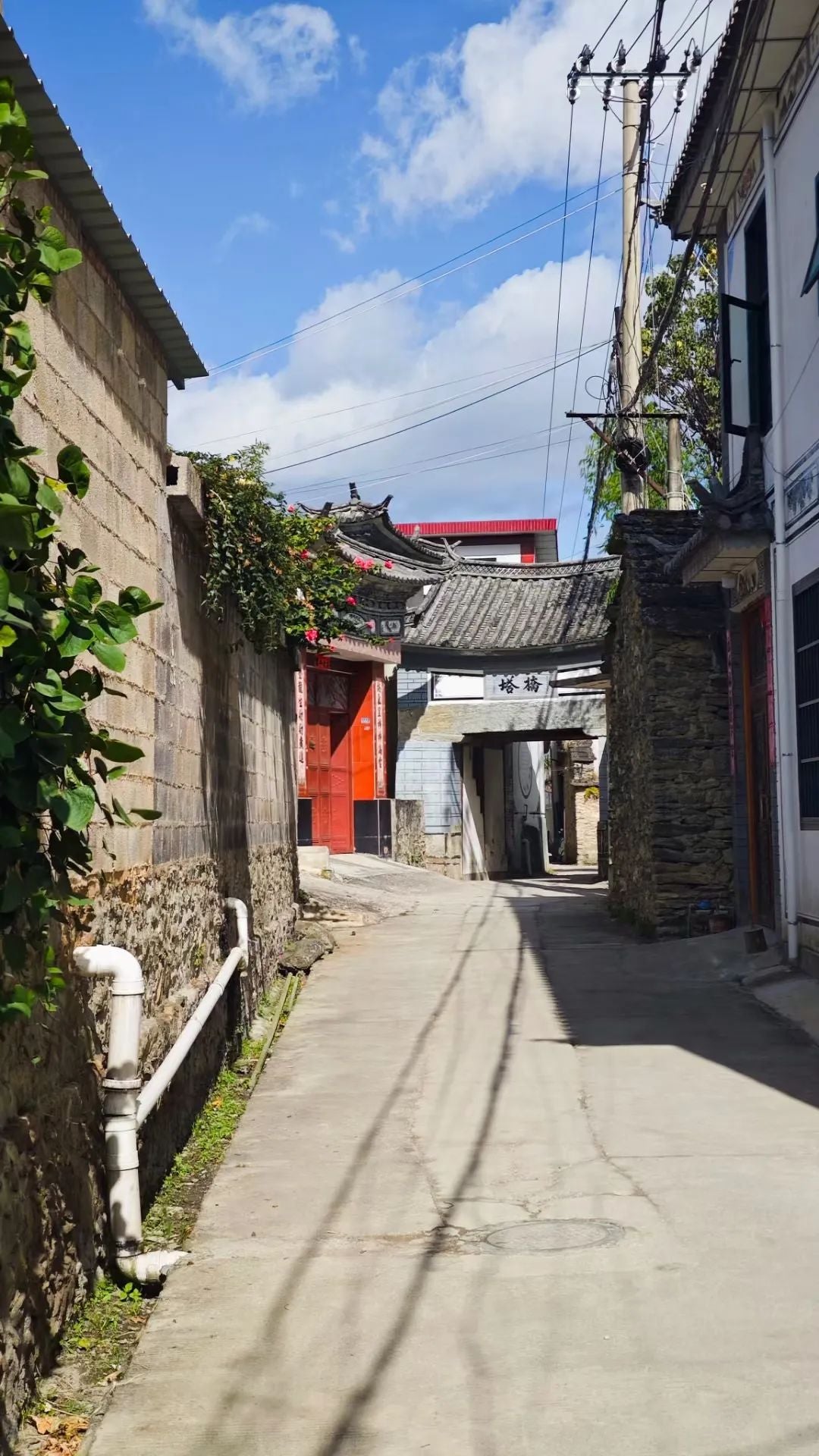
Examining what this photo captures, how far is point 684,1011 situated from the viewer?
31.6ft

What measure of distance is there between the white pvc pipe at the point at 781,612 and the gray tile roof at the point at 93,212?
4.95m

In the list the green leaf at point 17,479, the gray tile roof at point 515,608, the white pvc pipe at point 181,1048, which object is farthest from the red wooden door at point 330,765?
the green leaf at point 17,479

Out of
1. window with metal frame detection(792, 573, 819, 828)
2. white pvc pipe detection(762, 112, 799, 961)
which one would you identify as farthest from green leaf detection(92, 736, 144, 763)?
white pvc pipe detection(762, 112, 799, 961)

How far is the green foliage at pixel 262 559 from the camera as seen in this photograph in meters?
8.12

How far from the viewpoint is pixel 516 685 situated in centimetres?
3008

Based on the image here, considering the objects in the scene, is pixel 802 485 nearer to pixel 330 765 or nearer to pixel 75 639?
pixel 75 639

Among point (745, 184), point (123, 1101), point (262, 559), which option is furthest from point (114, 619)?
point (745, 184)

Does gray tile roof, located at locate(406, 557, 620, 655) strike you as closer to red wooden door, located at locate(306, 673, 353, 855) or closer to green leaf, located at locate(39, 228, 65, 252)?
red wooden door, located at locate(306, 673, 353, 855)

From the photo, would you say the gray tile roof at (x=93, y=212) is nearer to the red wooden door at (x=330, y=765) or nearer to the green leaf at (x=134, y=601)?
the green leaf at (x=134, y=601)

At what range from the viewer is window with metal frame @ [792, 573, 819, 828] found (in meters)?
9.62

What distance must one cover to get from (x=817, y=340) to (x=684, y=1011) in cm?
463

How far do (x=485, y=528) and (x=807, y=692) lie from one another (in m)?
34.4

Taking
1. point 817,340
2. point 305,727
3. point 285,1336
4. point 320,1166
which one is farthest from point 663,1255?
point 305,727

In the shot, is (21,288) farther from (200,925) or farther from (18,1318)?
(200,925)
